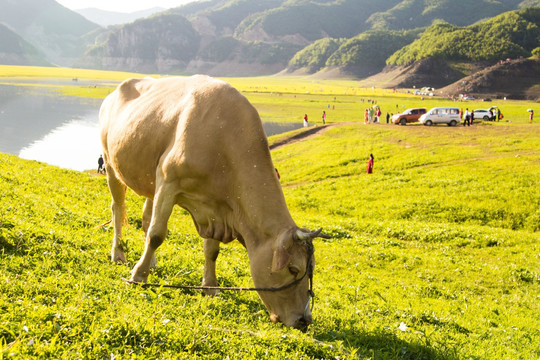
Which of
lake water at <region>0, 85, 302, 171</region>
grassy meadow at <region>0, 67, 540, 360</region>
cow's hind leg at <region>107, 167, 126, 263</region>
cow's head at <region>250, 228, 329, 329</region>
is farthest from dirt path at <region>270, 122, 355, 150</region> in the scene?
cow's head at <region>250, 228, 329, 329</region>

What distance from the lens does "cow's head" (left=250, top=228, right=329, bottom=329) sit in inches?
242

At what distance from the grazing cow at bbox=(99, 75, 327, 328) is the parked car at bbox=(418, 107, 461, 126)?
162 ft

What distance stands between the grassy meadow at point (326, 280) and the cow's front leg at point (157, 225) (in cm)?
36

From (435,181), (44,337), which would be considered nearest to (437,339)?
(44,337)

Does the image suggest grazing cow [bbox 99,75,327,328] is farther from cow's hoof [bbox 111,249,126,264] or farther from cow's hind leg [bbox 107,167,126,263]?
cow's hoof [bbox 111,249,126,264]

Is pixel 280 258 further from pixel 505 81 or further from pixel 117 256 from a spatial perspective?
pixel 505 81

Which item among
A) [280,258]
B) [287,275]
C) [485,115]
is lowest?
[485,115]

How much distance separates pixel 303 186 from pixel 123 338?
26449 millimetres

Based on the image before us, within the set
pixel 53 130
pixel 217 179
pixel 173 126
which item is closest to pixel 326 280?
pixel 217 179

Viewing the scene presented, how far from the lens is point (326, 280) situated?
12375mm

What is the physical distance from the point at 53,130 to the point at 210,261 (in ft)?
188

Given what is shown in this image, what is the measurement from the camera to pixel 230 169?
→ 6.92 metres

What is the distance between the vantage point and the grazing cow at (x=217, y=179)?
638 centimetres

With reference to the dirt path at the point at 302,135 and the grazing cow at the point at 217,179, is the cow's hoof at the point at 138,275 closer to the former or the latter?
the grazing cow at the point at 217,179
